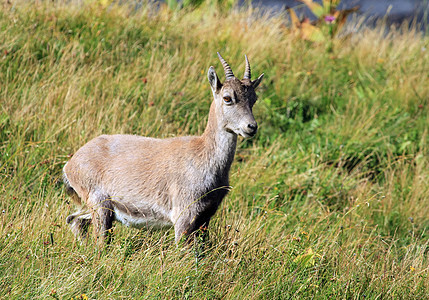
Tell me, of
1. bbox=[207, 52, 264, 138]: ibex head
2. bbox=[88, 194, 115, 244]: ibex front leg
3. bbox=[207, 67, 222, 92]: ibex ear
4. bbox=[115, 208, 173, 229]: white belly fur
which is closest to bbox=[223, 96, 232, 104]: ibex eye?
bbox=[207, 52, 264, 138]: ibex head

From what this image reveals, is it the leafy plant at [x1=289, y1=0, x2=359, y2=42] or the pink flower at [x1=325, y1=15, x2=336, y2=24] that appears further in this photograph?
the leafy plant at [x1=289, y1=0, x2=359, y2=42]

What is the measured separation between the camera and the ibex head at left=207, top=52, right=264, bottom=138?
4570 mm

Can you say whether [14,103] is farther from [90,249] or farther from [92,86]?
[90,249]

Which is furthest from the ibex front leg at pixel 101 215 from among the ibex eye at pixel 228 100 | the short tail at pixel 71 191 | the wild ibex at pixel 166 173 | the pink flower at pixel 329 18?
the pink flower at pixel 329 18

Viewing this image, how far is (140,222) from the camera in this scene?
190 inches

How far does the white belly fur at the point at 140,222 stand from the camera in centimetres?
484

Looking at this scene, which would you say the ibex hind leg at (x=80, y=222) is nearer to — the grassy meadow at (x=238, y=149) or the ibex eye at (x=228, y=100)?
the grassy meadow at (x=238, y=149)

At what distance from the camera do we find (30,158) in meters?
5.70

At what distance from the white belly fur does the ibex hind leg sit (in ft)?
1.02

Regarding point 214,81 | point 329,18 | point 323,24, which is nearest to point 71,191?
point 214,81

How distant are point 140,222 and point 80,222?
2.06ft

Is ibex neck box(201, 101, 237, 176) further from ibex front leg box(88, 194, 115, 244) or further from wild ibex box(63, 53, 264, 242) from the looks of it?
ibex front leg box(88, 194, 115, 244)

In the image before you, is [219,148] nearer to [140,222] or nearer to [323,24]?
[140,222]

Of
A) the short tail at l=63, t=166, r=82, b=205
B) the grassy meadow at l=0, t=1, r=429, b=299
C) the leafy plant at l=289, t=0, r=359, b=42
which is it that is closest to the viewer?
the grassy meadow at l=0, t=1, r=429, b=299
